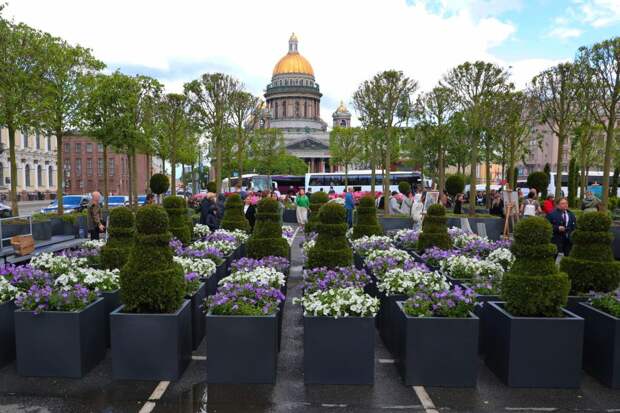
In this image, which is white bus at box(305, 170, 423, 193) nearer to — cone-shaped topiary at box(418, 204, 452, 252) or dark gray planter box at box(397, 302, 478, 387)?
cone-shaped topiary at box(418, 204, 452, 252)

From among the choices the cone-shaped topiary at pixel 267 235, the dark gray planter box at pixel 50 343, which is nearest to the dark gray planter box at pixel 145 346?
the dark gray planter box at pixel 50 343

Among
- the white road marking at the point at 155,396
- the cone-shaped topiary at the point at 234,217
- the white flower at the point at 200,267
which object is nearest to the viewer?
the white road marking at the point at 155,396

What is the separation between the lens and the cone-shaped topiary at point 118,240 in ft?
27.0

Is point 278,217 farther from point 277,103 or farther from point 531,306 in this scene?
point 277,103

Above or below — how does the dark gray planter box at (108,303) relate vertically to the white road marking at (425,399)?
above

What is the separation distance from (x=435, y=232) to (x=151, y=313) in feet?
21.7

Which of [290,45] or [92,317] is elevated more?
[290,45]

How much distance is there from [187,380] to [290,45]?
13072 cm

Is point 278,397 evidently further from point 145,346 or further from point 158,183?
point 158,183

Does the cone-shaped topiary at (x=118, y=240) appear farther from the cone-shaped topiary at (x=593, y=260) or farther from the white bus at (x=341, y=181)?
the white bus at (x=341, y=181)

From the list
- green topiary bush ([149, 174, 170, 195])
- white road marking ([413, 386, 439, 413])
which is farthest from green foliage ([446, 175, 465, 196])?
white road marking ([413, 386, 439, 413])

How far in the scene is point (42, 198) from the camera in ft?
237

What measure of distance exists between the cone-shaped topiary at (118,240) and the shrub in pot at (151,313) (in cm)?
237

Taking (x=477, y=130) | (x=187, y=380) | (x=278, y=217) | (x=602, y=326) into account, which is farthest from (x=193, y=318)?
(x=477, y=130)
